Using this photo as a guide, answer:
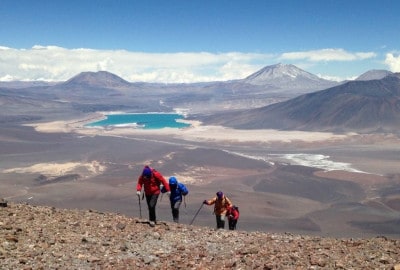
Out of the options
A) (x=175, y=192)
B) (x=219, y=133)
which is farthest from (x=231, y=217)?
(x=219, y=133)

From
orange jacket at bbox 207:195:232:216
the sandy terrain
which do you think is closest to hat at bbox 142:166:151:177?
orange jacket at bbox 207:195:232:216

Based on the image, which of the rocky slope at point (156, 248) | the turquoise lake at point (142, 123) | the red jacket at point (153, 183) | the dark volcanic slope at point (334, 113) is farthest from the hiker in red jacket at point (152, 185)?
the turquoise lake at point (142, 123)

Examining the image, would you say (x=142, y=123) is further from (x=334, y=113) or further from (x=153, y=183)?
(x=153, y=183)

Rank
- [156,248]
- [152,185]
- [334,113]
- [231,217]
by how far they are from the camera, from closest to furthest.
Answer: [156,248] < [152,185] < [231,217] < [334,113]

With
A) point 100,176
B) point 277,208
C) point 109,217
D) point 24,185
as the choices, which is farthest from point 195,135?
point 109,217

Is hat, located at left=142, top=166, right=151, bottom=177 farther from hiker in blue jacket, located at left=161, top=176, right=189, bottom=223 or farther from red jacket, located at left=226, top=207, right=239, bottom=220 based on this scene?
red jacket, located at left=226, top=207, right=239, bottom=220
